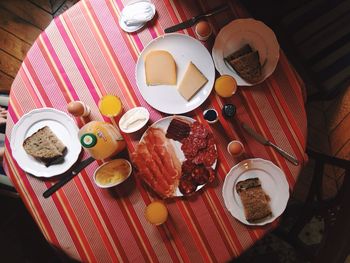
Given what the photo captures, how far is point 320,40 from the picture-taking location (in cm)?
189

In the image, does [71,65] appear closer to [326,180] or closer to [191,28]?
[191,28]

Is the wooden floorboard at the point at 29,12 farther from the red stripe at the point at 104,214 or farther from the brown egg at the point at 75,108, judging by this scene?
the red stripe at the point at 104,214

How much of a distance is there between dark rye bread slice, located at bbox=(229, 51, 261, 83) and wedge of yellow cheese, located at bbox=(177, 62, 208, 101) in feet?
0.45

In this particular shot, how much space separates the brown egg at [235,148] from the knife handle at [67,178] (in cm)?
58

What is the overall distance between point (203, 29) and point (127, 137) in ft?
1.78

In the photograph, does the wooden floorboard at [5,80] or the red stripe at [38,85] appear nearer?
the red stripe at [38,85]

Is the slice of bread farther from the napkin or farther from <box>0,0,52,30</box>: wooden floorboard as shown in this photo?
<box>0,0,52,30</box>: wooden floorboard

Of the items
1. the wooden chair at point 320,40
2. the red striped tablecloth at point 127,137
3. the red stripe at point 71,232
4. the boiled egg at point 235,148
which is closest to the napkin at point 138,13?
the red striped tablecloth at point 127,137

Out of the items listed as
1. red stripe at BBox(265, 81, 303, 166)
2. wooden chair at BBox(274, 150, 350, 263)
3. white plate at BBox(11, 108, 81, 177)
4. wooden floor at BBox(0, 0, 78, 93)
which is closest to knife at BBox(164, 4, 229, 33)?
red stripe at BBox(265, 81, 303, 166)

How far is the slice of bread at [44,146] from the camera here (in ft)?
5.21

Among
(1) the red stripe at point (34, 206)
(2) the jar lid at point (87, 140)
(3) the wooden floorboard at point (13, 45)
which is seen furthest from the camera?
(3) the wooden floorboard at point (13, 45)

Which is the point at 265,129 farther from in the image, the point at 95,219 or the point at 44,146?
the point at 44,146

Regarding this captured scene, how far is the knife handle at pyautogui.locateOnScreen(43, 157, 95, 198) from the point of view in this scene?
161cm

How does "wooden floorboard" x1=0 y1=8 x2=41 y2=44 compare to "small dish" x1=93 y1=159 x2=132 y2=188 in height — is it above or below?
above
